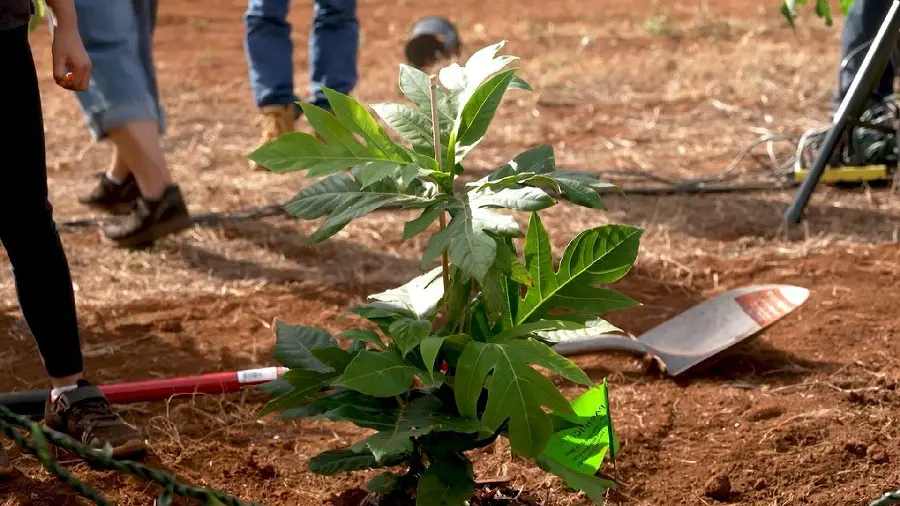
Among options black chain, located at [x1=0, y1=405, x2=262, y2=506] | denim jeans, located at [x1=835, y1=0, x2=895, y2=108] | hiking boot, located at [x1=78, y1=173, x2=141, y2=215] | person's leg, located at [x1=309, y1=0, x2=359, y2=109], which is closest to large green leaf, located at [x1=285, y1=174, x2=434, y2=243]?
black chain, located at [x1=0, y1=405, x2=262, y2=506]

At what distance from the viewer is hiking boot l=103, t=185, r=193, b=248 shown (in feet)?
13.9

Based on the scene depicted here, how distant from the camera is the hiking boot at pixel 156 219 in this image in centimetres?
422

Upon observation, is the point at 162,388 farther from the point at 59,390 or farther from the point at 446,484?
the point at 446,484

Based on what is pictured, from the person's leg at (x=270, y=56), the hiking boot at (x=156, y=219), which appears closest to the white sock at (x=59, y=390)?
the hiking boot at (x=156, y=219)

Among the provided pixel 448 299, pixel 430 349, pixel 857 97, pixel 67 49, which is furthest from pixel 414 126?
pixel 857 97

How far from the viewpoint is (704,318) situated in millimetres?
3445

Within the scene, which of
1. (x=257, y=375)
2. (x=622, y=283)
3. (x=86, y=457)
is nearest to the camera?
(x=86, y=457)

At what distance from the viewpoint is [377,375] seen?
2025mm

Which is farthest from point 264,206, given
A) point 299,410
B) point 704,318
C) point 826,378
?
point 299,410

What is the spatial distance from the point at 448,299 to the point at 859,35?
3347 millimetres

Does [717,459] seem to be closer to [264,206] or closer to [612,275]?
Answer: [612,275]

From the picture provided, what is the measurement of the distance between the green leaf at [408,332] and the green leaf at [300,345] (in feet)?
0.64

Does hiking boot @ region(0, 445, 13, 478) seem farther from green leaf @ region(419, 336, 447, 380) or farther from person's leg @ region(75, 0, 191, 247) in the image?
person's leg @ region(75, 0, 191, 247)

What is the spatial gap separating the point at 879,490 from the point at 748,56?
Answer: 4785mm
